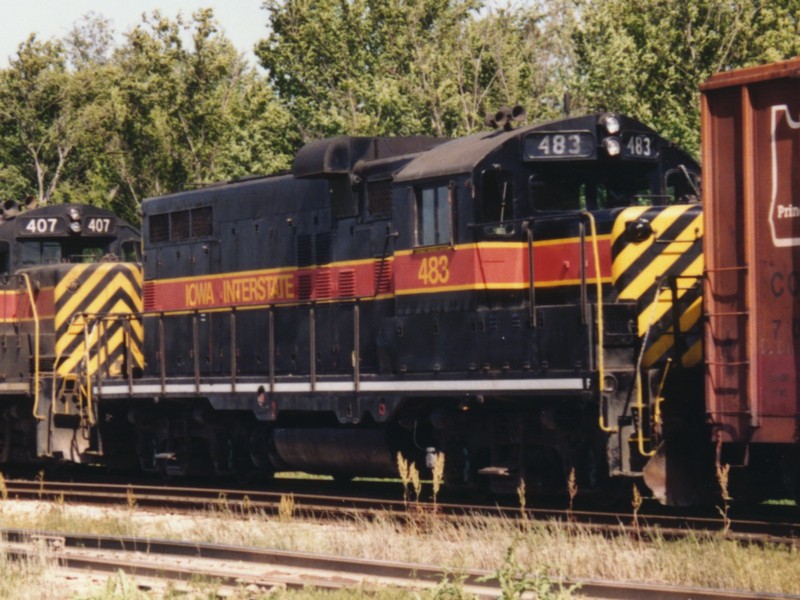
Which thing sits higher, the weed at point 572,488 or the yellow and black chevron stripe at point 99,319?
the yellow and black chevron stripe at point 99,319

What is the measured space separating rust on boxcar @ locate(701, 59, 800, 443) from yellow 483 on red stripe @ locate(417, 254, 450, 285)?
3401 millimetres

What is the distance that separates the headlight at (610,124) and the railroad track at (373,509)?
3889mm

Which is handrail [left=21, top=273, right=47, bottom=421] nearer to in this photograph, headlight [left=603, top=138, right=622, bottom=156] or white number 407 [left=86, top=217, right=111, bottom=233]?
white number 407 [left=86, top=217, right=111, bottom=233]

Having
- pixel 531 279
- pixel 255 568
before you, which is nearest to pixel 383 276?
pixel 531 279

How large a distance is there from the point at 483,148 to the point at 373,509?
3.99 meters

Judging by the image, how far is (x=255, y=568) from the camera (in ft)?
37.0

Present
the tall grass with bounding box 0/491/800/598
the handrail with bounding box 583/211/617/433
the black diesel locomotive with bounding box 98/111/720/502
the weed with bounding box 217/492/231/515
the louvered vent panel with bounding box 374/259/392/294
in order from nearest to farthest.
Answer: the tall grass with bounding box 0/491/800/598 < the handrail with bounding box 583/211/617/433 < the black diesel locomotive with bounding box 98/111/720/502 < the weed with bounding box 217/492/231/515 < the louvered vent panel with bounding box 374/259/392/294

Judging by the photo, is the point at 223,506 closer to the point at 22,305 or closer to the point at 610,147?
the point at 610,147

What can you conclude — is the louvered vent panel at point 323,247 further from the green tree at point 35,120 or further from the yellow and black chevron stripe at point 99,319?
the green tree at point 35,120

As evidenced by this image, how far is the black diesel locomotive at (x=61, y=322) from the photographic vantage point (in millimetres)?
20203

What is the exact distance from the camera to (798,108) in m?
11.3

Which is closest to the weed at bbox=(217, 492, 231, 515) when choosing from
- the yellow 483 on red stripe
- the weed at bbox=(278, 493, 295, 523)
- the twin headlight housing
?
the weed at bbox=(278, 493, 295, 523)

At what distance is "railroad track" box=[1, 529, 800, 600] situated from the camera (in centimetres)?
924

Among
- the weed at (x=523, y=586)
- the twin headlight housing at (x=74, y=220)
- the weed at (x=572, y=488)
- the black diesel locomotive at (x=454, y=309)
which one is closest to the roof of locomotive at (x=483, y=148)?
the black diesel locomotive at (x=454, y=309)
